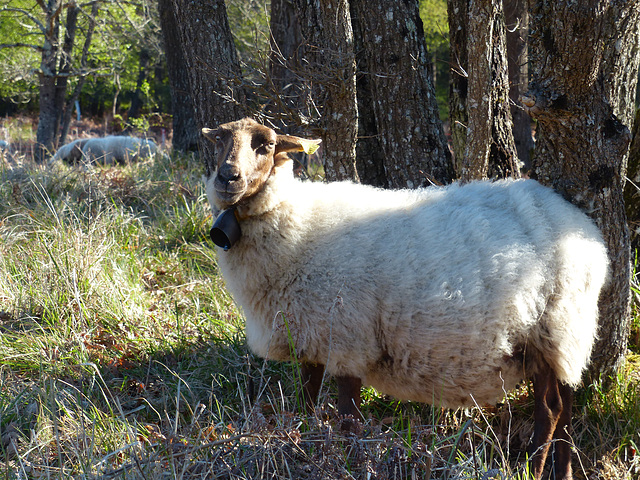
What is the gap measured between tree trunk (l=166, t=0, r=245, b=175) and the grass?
46.5 inches

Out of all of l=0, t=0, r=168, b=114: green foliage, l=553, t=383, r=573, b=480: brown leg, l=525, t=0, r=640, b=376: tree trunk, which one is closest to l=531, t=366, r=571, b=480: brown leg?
l=553, t=383, r=573, b=480: brown leg

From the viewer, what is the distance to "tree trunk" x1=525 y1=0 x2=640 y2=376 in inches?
118

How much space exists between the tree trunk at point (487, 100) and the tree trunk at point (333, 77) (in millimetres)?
836

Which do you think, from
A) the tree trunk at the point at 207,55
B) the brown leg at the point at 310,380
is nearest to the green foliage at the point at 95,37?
the tree trunk at the point at 207,55

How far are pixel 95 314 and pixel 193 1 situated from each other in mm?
2839

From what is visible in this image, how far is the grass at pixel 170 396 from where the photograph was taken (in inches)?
99.0

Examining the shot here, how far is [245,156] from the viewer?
2.91 metres

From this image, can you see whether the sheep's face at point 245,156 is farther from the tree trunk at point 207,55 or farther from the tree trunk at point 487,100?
the tree trunk at point 207,55

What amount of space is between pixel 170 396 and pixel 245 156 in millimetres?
1635

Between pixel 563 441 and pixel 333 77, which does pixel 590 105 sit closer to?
pixel 333 77

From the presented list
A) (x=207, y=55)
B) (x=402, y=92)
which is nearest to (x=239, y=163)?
(x=402, y=92)

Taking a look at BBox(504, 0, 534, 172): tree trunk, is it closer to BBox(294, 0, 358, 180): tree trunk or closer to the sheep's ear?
BBox(294, 0, 358, 180): tree trunk

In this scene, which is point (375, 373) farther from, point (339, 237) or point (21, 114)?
point (21, 114)

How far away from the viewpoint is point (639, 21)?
3170mm
